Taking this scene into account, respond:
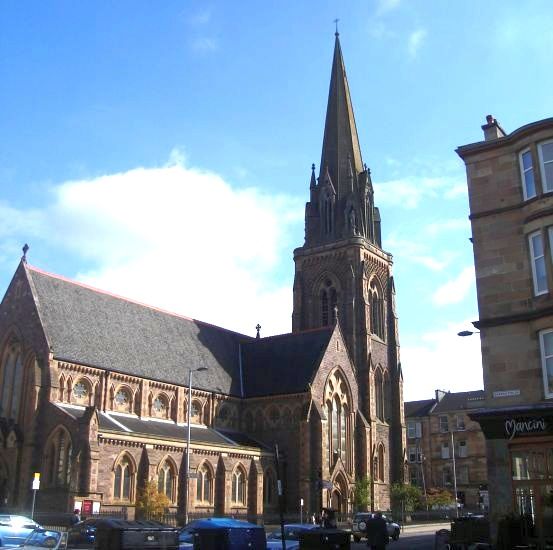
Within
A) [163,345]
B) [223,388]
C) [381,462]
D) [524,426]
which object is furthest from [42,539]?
[381,462]

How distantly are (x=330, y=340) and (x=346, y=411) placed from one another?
594 centimetres

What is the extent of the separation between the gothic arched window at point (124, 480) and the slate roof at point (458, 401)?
168 feet

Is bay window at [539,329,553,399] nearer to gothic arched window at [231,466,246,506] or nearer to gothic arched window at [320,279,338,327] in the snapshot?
gothic arched window at [231,466,246,506]

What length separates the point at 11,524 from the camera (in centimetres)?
2508

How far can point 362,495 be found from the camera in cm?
5509

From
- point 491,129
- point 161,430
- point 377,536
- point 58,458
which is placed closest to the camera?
point 377,536

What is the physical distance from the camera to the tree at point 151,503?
40.5 m

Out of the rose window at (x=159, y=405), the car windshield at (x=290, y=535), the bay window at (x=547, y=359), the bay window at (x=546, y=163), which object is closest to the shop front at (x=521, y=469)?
the bay window at (x=547, y=359)

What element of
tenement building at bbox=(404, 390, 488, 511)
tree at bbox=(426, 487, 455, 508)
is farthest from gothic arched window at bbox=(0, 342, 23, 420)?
tenement building at bbox=(404, 390, 488, 511)

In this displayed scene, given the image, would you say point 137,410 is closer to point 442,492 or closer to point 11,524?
point 11,524

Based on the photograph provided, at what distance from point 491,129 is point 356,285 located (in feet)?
129

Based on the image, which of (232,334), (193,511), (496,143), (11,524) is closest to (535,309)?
(496,143)

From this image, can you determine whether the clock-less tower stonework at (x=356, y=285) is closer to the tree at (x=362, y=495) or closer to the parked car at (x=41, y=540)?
the tree at (x=362, y=495)

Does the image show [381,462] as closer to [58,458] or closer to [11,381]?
[58,458]
